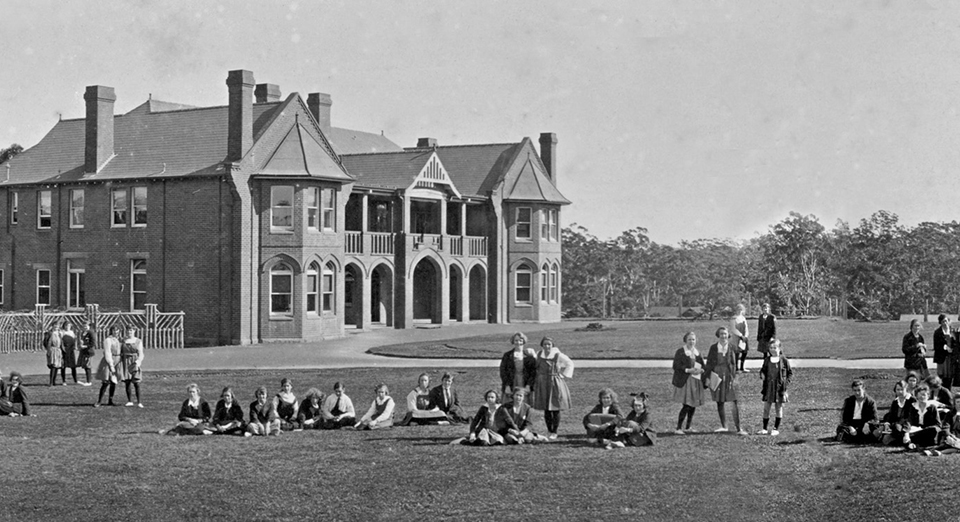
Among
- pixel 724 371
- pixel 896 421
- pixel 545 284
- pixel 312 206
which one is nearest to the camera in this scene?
pixel 896 421

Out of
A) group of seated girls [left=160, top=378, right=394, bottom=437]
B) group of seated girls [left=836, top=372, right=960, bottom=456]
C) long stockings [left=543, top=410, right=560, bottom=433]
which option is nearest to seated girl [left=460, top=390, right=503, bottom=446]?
long stockings [left=543, top=410, right=560, bottom=433]

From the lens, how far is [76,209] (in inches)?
1964

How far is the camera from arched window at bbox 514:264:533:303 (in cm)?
6353

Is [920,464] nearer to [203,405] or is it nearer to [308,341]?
[203,405]

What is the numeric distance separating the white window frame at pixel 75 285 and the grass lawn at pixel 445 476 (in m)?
25.9

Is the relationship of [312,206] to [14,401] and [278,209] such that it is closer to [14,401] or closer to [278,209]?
[278,209]

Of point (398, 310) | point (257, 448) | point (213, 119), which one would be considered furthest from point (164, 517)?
point (398, 310)

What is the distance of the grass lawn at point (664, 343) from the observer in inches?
1560

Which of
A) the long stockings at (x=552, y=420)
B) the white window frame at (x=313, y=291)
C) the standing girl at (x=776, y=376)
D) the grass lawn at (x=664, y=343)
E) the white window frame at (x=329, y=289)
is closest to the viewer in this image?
the standing girl at (x=776, y=376)

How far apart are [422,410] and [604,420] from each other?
390 centimetres

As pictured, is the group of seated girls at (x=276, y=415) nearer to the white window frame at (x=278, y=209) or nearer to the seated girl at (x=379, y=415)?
the seated girl at (x=379, y=415)

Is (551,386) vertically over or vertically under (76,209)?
under

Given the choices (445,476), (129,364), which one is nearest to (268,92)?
(129,364)

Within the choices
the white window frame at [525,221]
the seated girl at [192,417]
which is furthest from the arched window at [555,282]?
the seated girl at [192,417]
